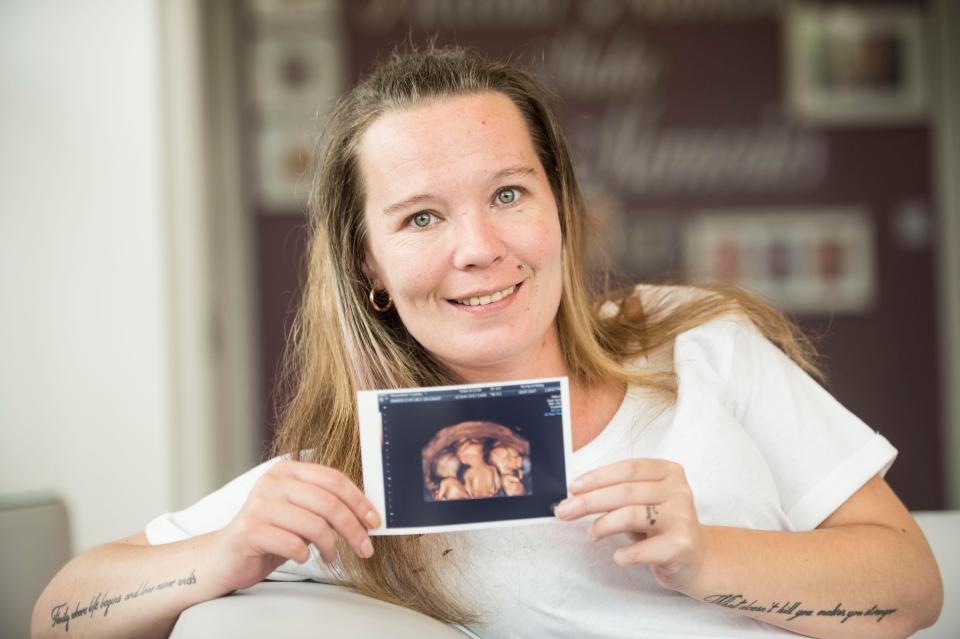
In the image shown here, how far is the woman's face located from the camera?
1.45 m

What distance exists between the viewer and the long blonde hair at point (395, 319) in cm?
150

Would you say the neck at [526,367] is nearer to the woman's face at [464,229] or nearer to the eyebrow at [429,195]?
the woman's face at [464,229]

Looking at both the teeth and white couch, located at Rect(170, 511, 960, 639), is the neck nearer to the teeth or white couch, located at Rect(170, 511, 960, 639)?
the teeth

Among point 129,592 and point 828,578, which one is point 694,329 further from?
point 129,592

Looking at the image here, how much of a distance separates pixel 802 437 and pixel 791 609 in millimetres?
255

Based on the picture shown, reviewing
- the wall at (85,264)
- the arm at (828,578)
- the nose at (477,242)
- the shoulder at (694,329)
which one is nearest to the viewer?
the arm at (828,578)

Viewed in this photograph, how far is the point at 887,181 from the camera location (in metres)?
4.48

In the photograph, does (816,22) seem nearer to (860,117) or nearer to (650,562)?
(860,117)

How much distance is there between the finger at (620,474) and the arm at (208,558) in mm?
254

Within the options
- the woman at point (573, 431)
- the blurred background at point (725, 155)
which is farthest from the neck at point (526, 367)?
the blurred background at point (725, 155)

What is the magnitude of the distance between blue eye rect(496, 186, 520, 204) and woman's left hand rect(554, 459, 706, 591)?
0.44 m

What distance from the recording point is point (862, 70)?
4.50 metres

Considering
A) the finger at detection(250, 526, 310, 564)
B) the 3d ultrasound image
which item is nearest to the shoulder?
the 3d ultrasound image

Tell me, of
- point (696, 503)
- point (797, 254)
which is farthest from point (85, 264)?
point (797, 254)
